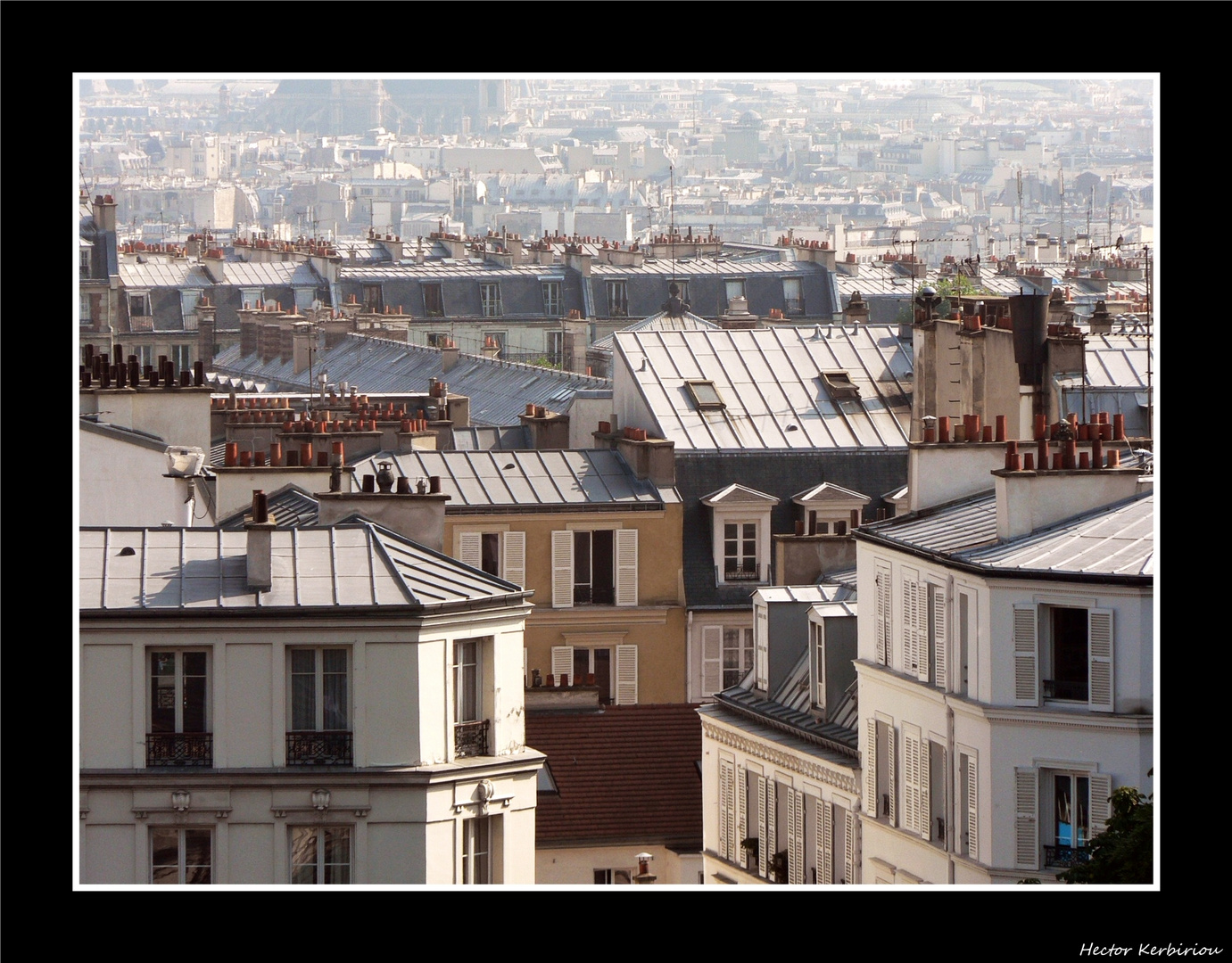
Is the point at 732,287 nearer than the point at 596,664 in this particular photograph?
No

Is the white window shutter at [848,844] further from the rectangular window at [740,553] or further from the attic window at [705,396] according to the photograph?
the attic window at [705,396]

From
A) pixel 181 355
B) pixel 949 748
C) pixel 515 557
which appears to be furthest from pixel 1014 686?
pixel 181 355

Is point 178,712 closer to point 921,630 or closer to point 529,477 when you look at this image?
point 921,630

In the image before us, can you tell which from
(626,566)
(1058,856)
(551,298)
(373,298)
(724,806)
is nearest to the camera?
(1058,856)

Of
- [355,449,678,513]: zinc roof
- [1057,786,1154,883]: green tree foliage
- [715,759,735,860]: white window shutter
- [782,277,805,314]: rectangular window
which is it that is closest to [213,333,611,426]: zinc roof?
[355,449,678,513]: zinc roof

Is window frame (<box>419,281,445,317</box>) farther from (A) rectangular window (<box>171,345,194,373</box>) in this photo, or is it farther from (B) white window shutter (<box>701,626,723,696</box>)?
(B) white window shutter (<box>701,626,723,696</box>)

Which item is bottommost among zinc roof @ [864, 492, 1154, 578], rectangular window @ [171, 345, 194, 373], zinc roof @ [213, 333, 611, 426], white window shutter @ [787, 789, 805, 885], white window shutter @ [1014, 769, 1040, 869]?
white window shutter @ [787, 789, 805, 885]
